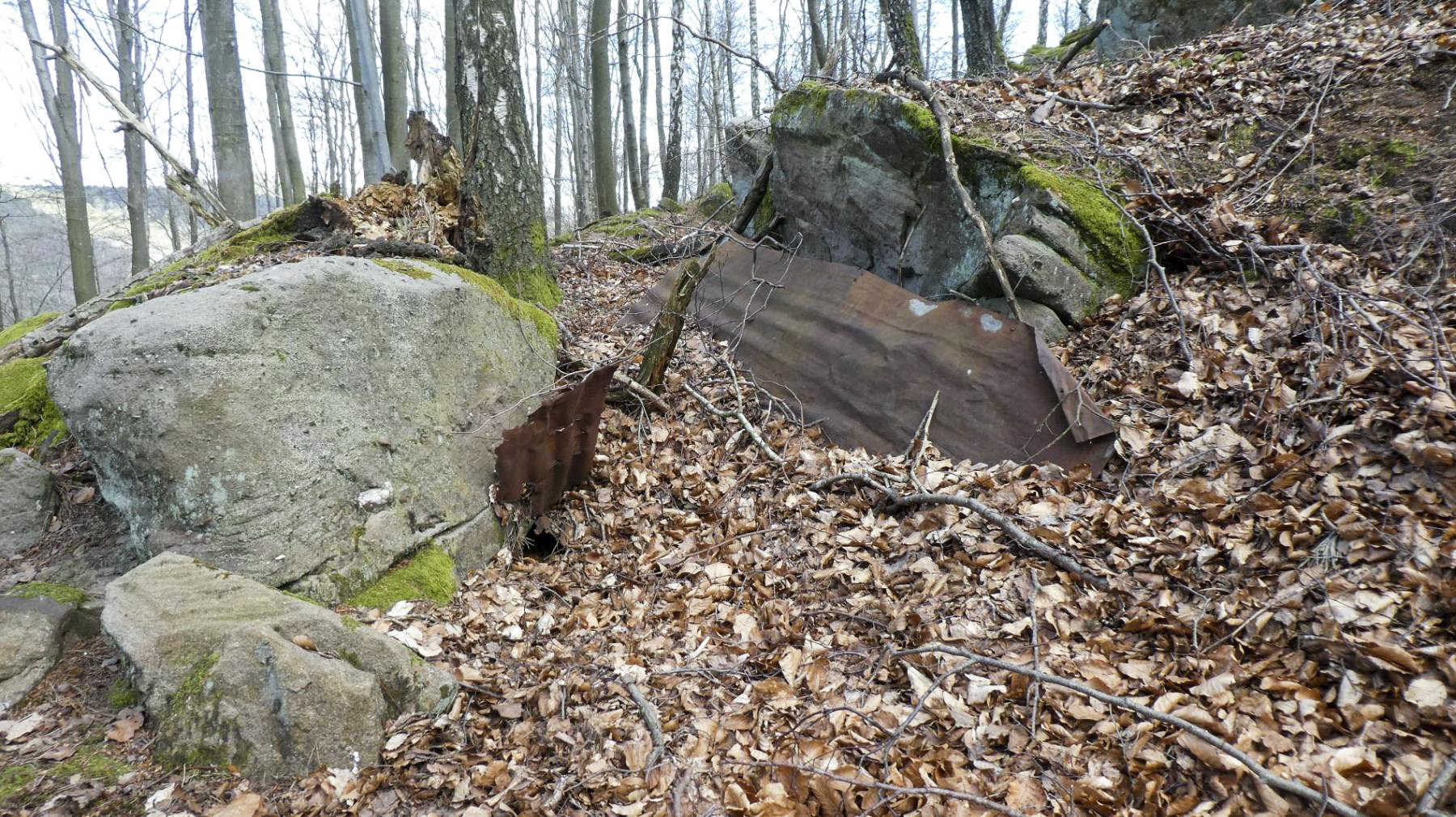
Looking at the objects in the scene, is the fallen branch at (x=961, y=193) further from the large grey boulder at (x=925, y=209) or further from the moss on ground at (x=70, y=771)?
the moss on ground at (x=70, y=771)

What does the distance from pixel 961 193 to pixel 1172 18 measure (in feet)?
19.8

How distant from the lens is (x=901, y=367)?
4715 mm

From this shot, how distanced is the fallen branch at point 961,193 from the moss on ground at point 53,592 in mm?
5352

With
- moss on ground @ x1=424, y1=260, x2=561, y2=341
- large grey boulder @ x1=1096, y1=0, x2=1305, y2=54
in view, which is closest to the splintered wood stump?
moss on ground @ x1=424, y1=260, x2=561, y2=341

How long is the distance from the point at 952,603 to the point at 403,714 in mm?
2495

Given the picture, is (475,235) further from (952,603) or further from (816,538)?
(952,603)

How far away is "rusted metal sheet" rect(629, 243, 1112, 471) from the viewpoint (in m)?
4.12

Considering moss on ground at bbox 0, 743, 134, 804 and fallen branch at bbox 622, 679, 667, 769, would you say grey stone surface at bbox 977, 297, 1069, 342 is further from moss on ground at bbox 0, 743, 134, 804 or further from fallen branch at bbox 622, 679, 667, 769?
moss on ground at bbox 0, 743, 134, 804

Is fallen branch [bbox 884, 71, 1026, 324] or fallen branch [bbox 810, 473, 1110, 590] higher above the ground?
fallen branch [bbox 884, 71, 1026, 324]

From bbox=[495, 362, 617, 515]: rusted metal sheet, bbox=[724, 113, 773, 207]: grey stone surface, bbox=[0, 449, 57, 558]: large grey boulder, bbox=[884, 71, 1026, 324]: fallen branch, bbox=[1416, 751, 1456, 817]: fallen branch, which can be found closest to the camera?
bbox=[1416, 751, 1456, 817]: fallen branch

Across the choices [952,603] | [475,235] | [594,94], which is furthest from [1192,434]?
[594,94]

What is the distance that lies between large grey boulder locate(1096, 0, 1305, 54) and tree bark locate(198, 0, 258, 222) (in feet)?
35.7

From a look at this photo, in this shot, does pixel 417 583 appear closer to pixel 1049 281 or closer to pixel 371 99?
pixel 1049 281

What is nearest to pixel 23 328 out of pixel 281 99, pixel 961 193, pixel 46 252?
pixel 961 193
